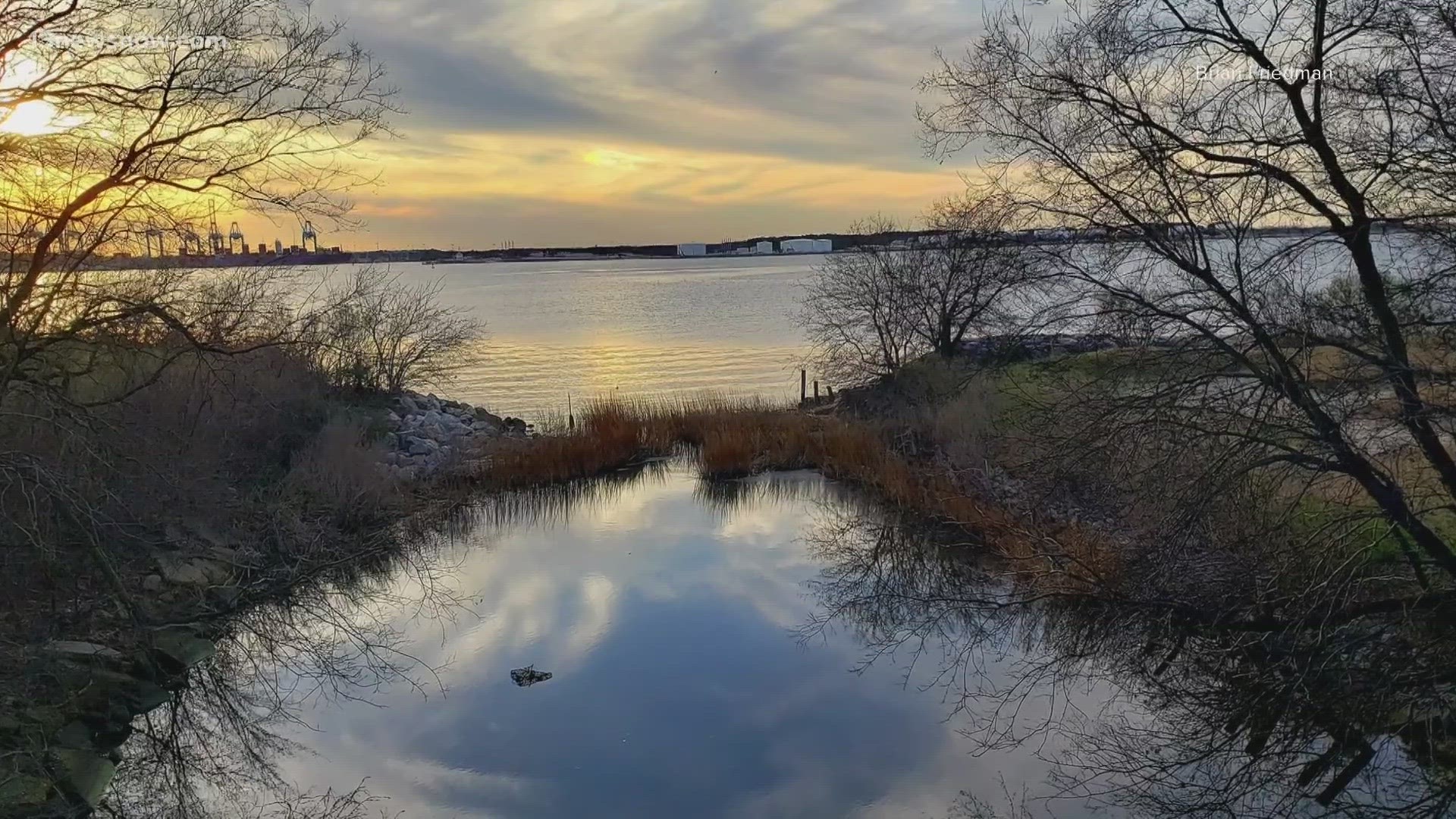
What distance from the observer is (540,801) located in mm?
7117

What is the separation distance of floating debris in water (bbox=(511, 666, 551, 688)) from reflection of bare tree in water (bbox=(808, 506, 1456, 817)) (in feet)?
10.2

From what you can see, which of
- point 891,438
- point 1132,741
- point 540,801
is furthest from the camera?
point 891,438

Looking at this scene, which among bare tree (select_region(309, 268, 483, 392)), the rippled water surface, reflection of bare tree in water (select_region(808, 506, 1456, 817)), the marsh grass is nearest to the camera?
reflection of bare tree in water (select_region(808, 506, 1456, 817))

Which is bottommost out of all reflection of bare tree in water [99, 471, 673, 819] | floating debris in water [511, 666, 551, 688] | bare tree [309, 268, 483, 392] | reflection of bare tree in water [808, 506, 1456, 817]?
reflection of bare tree in water [99, 471, 673, 819]

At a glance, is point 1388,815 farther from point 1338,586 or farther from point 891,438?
point 891,438

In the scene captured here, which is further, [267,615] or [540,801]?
[267,615]

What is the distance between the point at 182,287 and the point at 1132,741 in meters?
10.5

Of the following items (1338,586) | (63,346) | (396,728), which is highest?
(63,346)

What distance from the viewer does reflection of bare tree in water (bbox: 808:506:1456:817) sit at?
620cm

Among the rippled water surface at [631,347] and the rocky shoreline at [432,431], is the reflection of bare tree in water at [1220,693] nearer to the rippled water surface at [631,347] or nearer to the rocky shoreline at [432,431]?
the rocky shoreline at [432,431]

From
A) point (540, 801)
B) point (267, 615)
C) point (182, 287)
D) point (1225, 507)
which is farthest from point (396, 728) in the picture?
point (1225, 507)

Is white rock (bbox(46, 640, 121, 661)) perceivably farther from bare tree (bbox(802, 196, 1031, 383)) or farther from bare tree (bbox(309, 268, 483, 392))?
bare tree (bbox(802, 196, 1031, 383))

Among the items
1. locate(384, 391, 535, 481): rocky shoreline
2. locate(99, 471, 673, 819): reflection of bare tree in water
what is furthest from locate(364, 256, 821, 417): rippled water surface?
locate(99, 471, 673, 819): reflection of bare tree in water

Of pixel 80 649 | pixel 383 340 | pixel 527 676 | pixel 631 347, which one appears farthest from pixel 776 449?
pixel 631 347
